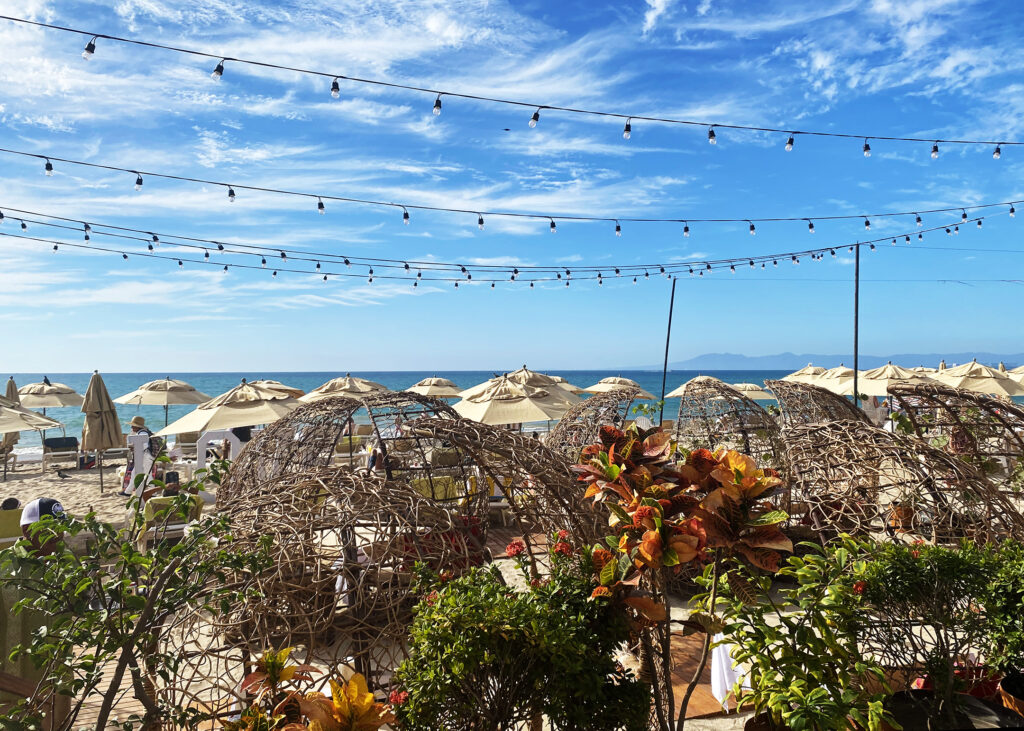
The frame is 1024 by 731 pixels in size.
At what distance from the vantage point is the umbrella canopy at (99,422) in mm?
11414

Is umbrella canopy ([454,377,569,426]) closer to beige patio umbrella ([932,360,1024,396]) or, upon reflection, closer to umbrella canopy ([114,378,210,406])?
umbrella canopy ([114,378,210,406])

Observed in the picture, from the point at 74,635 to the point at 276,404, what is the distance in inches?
371

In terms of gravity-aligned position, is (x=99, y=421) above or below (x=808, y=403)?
below

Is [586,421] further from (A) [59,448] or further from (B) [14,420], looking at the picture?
(A) [59,448]

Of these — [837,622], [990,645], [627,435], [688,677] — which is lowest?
[688,677]

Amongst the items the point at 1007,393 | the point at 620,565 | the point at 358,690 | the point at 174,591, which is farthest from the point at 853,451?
the point at 1007,393

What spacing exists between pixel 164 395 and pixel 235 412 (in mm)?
4297

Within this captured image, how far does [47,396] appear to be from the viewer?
14727 millimetres

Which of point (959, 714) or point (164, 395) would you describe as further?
point (164, 395)

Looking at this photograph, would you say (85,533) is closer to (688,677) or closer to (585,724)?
(688,677)

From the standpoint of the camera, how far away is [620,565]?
6.55 ft

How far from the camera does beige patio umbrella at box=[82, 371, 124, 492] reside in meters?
11.4

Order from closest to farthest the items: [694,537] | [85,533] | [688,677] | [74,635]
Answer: [74,635]
[694,537]
[688,677]
[85,533]

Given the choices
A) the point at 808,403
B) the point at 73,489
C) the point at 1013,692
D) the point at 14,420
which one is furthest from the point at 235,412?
the point at 1013,692
